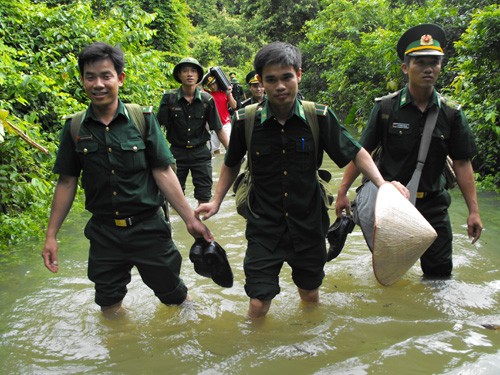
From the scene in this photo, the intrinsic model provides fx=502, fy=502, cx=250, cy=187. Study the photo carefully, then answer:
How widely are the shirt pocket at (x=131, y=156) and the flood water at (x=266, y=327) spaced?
1.21m

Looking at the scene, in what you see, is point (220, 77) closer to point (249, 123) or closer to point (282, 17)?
point (249, 123)

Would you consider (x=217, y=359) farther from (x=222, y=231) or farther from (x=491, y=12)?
(x=491, y=12)

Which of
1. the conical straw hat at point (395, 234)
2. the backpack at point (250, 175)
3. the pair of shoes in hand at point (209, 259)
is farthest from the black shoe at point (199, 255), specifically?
the conical straw hat at point (395, 234)

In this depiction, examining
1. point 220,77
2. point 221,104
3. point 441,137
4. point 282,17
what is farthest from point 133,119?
point 282,17

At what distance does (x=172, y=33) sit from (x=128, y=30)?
778 cm

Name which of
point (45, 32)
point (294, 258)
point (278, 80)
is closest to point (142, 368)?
point (294, 258)

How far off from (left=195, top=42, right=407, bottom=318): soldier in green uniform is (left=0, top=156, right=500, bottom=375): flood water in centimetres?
40

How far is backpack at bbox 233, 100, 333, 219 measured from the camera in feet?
10.5

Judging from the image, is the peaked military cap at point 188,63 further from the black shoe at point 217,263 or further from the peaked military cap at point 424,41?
the black shoe at point 217,263

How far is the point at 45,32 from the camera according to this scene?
290 inches

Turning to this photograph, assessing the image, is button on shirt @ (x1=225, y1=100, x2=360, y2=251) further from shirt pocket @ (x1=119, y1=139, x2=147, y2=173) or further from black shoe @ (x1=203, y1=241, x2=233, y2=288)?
shirt pocket @ (x1=119, y1=139, x2=147, y2=173)

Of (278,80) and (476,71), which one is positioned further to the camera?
(476,71)

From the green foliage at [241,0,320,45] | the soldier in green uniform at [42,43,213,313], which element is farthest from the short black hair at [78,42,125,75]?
the green foliage at [241,0,320,45]

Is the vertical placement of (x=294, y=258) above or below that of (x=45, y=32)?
below
